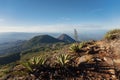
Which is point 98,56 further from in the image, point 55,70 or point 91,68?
point 55,70

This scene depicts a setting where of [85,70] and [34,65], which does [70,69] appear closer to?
[85,70]

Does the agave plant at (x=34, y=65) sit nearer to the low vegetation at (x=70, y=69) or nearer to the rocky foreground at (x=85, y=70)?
the low vegetation at (x=70, y=69)

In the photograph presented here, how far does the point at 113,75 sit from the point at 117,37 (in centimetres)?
671

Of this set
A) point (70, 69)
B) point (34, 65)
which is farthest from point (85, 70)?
point (34, 65)

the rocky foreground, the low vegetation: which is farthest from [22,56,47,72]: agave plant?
the rocky foreground

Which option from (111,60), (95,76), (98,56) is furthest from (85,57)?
(95,76)

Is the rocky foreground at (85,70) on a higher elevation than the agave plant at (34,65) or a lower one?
lower

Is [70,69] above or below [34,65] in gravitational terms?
below

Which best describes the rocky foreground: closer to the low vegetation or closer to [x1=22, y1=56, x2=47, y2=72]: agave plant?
the low vegetation

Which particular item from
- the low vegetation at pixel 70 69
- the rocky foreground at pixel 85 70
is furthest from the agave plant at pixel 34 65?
the rocky foreground at pixel 85 70

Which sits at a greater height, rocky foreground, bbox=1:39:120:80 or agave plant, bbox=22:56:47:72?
agave plant, bbox=22:56:47:72

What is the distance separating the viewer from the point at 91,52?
11727 millimetres

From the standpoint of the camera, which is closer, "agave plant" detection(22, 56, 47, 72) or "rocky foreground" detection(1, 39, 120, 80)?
"rocky foreground" detection(1, 39, 120, 80)

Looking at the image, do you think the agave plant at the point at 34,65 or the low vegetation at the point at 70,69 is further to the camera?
the agave plant at the point at 34,65
